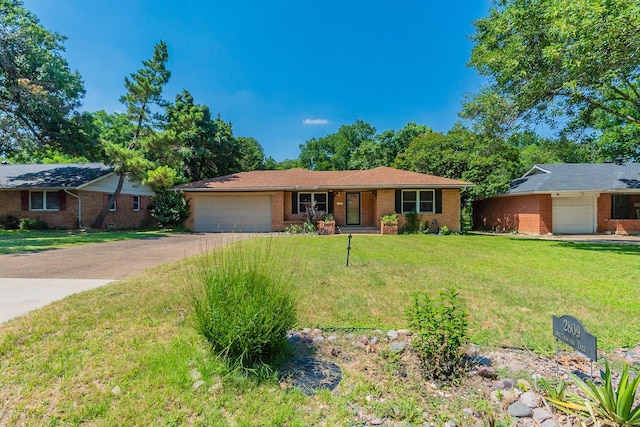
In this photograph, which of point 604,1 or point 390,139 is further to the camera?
point 390,139

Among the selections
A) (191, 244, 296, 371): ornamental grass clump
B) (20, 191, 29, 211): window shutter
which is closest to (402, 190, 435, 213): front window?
(191, 244, 296, 371): ornamental grass clump

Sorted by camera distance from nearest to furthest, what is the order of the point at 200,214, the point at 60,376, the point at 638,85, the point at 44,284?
the point at 60,376 → the point at 44,284 → the point at 638,85 → the point at 200,214

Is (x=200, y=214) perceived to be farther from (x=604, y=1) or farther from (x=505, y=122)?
(x=604, y=1)

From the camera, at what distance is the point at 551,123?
13.3 meters

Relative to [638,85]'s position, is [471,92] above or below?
below

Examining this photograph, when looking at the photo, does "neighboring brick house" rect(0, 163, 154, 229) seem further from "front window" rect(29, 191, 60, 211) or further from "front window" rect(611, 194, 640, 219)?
"front window" rect(611, 194, 640, 219)

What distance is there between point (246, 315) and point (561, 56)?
11.9 meters

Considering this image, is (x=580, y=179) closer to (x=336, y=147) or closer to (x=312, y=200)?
(x=312, y=200)

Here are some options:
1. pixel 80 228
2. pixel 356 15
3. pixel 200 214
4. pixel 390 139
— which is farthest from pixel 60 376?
pixel 390 139

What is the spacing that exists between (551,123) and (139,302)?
16.1 m

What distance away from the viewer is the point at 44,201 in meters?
19.0

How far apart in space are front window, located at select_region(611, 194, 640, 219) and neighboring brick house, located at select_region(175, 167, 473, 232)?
8.55 metres

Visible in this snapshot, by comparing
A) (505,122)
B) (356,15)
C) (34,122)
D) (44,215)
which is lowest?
(44,215)

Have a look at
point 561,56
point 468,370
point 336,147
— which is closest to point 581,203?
point 561,56
